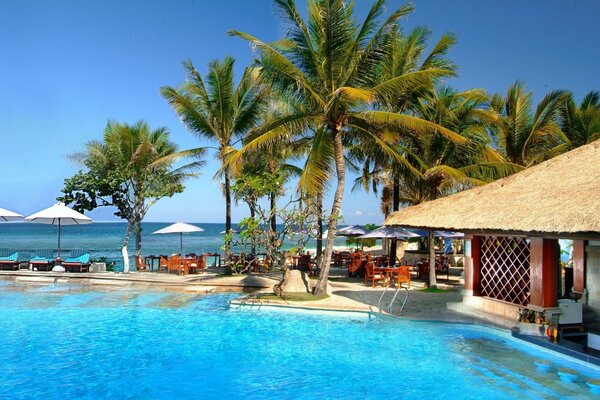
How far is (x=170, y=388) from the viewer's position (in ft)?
23.1

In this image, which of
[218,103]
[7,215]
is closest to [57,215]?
[7,215]

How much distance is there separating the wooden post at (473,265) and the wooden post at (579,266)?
2.45 m

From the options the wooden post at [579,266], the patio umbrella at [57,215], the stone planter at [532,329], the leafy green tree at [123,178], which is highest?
the leafy green tree at [123,178]

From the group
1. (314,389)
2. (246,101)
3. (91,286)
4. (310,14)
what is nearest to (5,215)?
(91,286)

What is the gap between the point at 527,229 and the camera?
814 centimetres

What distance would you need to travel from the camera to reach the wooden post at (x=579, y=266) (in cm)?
1133

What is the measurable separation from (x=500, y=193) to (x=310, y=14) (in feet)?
21.3

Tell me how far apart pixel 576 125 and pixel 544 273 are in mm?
13053

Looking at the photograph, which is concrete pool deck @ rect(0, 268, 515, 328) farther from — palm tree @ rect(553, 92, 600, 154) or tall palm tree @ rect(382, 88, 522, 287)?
palm tree @ rect(553, 92, 600, 154)

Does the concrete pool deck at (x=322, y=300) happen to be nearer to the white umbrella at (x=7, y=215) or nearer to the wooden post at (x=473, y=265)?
the wooden post at (x=473, y=265)

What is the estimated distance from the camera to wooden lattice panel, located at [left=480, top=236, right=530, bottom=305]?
33.7 ft

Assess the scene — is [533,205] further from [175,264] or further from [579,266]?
[175,264]

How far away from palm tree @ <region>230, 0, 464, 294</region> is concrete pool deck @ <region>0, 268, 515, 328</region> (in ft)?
4.30

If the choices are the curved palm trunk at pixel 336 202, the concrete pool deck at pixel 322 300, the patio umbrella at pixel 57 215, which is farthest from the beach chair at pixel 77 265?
the curved palm trunk at pixel 336 202
